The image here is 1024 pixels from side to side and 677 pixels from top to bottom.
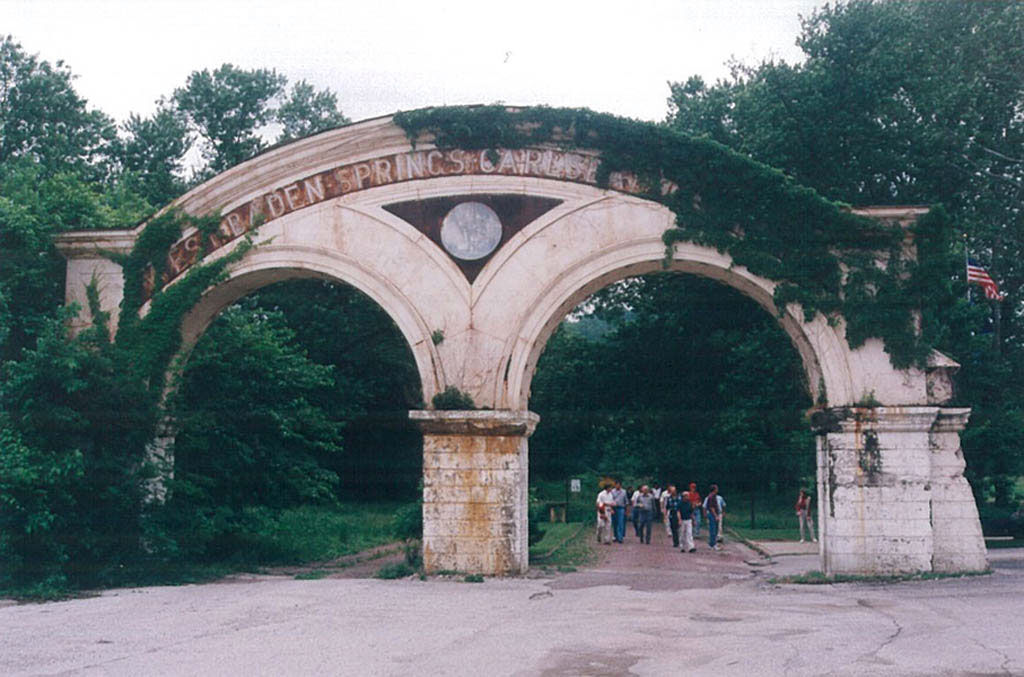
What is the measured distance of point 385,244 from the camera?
15727 millimetres

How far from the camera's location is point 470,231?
15.6 metres

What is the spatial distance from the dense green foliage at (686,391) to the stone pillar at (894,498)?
1430 cm

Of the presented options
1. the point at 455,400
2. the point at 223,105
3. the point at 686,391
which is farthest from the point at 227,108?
the point at 455,400

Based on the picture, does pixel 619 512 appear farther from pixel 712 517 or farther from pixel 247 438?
pixel 247 438

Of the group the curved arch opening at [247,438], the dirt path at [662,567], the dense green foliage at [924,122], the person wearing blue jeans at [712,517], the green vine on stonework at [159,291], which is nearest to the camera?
the dirt path at [662,567]

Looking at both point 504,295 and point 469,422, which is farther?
point 504,295

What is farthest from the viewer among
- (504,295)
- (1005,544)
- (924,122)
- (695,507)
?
(924,122)

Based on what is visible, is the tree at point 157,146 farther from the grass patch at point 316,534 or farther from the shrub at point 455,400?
the shrub at point 455,400

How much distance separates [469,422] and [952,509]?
6.97 meters

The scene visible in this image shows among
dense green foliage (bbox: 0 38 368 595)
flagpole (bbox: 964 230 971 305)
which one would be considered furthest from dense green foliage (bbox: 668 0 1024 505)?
dense green foliage (bbox: 0 38 368 595)

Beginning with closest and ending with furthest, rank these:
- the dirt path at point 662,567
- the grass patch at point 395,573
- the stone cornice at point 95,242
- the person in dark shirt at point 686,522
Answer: the dirt path at point 662,567
the grass patch at point 395,573
the stone cornice at point 95,242
the person in dark shirt at point 686,522

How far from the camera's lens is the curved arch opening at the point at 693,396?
29703mm

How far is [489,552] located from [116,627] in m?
5.54

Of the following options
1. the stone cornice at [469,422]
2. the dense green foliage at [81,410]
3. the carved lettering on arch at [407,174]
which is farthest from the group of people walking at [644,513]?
the carved lettering on arch at [407,174]
